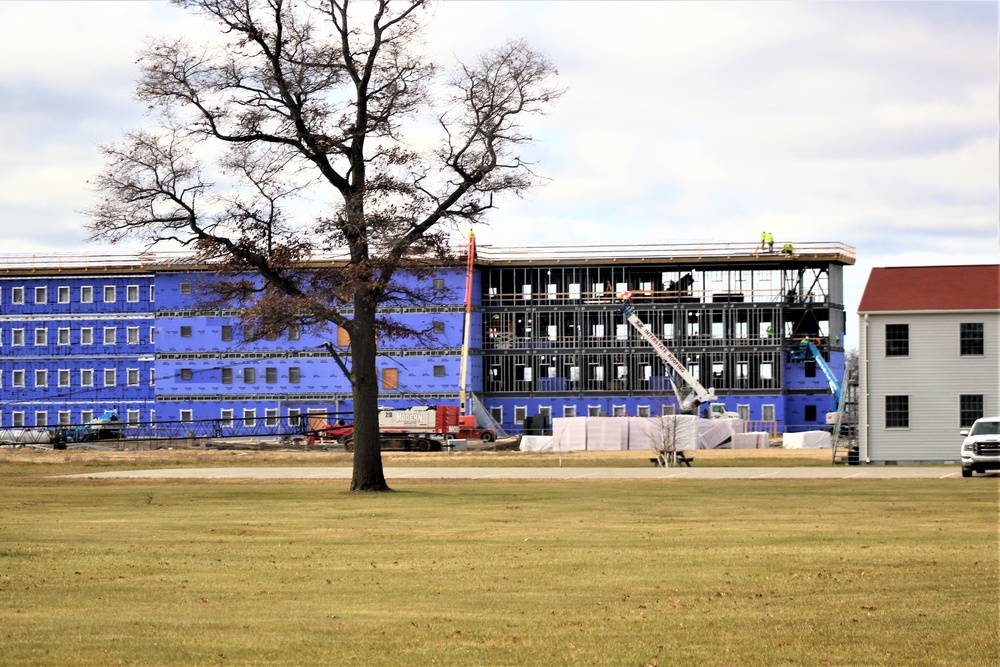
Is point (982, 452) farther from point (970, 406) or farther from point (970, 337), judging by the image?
point (970, 337)

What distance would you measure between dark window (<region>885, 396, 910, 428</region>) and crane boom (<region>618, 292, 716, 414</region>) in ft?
96.2

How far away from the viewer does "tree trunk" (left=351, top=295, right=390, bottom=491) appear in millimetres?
35562

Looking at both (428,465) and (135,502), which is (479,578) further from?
(428,465)

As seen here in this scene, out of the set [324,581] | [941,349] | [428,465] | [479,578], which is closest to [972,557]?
[479,578]

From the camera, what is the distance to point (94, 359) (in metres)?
94.2

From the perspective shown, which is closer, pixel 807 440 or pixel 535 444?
pixel 535 444

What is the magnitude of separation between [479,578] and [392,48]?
2130 centimetres

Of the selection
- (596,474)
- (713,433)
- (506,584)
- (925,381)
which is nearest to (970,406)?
(925,381)

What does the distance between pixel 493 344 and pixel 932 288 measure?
4343 centimetres

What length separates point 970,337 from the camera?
52406 mm

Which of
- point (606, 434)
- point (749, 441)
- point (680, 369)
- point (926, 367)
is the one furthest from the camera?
point (680, 369)

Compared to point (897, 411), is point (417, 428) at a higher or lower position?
lower

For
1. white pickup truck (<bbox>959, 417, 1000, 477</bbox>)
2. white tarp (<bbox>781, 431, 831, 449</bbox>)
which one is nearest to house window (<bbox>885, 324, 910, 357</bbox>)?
white pickup truck (<bbox>959, 417, 1000, 477</bbox>)

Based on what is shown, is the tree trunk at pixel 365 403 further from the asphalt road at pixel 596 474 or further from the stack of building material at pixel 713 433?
the stack of building material at pixel 713 433
